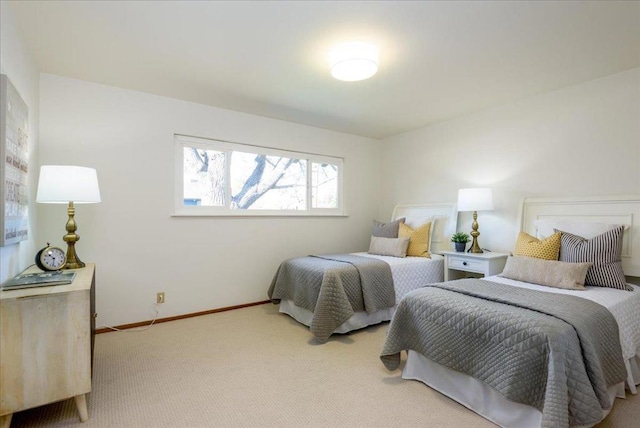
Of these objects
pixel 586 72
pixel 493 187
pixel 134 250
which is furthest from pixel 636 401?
pixel 134 250

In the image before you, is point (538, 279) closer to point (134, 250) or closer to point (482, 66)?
point (482, 66)

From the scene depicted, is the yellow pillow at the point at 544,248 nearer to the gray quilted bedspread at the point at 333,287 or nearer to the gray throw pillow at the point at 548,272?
the gray throw pillow at the point at 548,272

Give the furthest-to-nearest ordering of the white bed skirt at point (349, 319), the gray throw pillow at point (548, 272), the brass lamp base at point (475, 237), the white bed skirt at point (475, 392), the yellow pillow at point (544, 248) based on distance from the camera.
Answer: the brass lamp base at point (475, 237) → the white bed skirt at point (349, 319) → the yellow pillow at point (544, 248) → the gray throw pillow at point (548, 272) → the white bed skirt at point (475, 392)

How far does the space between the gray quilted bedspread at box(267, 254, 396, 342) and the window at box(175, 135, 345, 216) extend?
97cm

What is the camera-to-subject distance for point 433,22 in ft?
6.57

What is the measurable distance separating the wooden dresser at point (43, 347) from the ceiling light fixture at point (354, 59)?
6.95 ft

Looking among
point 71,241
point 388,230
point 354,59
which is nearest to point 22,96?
point 71,241

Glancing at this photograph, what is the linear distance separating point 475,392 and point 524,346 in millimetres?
451

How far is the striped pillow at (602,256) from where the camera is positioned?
7.35 ft

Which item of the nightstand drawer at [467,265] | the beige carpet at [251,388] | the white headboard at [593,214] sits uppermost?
the white headboard at [593,214]

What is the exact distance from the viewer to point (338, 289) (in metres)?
2.76

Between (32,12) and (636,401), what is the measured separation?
4174mm

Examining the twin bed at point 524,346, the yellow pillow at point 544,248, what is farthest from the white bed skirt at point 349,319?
the yellow pillow at point 544,248

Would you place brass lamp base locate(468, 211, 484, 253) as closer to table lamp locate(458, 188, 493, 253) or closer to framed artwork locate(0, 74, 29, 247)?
table lamp locate(458, 188, 493, 253)
